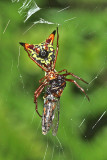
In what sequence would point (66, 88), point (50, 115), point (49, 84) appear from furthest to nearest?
point (66, 88), point (49, 84), point (50, 115)

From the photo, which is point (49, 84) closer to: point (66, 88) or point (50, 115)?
point (50, 115)

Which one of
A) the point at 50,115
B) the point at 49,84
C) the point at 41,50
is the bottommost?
the point at 50,115

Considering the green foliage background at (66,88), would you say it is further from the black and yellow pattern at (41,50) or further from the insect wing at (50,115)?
the black and yellow pattern at (41,50)

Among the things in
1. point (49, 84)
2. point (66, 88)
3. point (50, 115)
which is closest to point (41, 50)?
point (49, 84)

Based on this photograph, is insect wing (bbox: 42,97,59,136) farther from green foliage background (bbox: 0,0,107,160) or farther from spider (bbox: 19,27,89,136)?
green foliage background (bbox: 0,0,107,160)

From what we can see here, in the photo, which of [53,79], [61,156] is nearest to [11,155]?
[61,156]

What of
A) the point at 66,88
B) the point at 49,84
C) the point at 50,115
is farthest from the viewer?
the point at 66,88

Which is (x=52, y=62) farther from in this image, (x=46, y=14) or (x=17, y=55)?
(x=46, y=14)
